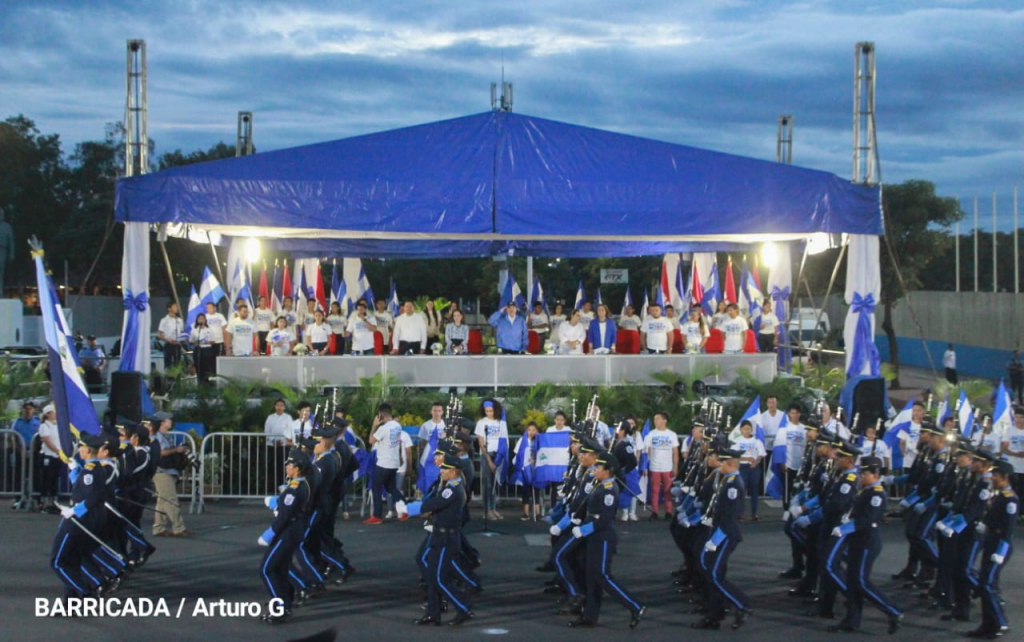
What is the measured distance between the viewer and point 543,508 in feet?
51.6

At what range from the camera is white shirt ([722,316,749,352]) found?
20656 millimetres

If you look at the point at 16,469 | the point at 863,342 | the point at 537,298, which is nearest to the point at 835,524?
the point at 863,342

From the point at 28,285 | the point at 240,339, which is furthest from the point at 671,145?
the point at 28,285

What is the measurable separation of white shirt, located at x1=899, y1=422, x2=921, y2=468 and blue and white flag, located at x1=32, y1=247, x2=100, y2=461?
10.8m

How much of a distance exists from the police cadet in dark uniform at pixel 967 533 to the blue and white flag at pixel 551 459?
564 centimetres

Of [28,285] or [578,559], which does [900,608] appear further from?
[28,285]

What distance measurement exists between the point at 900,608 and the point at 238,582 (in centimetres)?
650

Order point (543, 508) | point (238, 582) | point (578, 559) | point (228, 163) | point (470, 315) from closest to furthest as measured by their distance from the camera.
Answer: point (578, 559) < point (238, 582) < point (543, 508) < point (228, 163) < point (470, 315)

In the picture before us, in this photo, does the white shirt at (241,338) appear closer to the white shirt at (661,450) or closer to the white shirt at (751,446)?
the white shirt at (661,450)

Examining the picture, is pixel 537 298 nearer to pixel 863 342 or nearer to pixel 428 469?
pixel 863 342

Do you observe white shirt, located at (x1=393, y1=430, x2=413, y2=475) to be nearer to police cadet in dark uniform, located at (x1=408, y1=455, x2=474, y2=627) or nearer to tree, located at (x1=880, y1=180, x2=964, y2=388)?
police cadet in dark uniform, located at (x1=408, y1=455, x2=474, y2=627)

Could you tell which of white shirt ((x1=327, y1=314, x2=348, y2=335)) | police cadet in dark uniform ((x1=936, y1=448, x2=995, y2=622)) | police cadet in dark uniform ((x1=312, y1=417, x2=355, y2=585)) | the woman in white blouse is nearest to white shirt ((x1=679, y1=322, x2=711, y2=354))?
the woman in white blouse

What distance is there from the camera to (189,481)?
16.4m

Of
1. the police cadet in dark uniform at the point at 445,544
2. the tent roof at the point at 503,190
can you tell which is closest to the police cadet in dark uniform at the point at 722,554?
the police cadet in dark uniform at the point at 445,544
